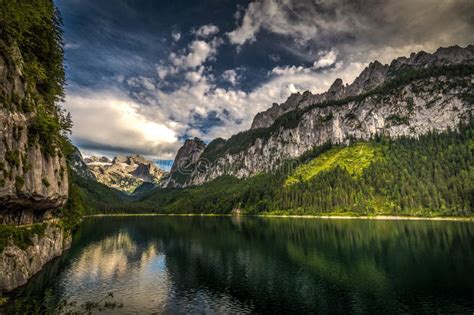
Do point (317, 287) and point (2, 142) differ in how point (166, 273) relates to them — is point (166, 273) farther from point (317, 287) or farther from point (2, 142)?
point (2, 142)

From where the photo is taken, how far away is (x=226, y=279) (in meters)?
54.9

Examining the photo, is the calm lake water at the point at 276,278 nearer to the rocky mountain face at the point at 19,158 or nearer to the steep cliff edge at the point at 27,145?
the steep cliff edge at the point at 27,145

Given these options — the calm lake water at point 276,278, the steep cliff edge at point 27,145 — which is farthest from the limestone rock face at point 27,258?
the calm lake water at point 276,278

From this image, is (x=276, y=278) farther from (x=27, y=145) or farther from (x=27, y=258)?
(x=27, y=145)

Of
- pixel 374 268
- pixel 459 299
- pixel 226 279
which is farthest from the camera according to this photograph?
pixel 374 268

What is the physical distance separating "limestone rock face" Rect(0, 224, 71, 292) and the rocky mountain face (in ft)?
16.6

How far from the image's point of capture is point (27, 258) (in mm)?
48062

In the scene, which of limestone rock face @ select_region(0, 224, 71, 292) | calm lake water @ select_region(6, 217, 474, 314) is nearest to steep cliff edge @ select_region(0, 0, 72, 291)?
limestone rock face @ select_region(0, 224, 71, 292)

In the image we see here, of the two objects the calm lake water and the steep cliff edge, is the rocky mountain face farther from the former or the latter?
the calm lake water

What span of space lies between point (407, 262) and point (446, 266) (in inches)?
288

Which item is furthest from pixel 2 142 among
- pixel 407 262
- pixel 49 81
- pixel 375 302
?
pixel 407 262

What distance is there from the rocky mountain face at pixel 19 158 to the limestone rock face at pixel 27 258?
5.06m

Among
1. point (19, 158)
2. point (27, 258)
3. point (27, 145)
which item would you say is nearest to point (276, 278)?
point (27, 258)

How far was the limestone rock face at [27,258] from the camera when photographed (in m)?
40.1
